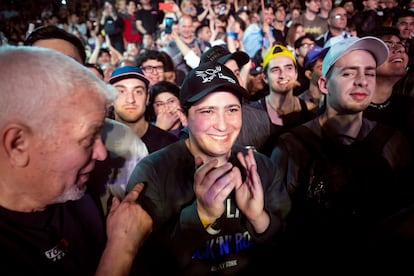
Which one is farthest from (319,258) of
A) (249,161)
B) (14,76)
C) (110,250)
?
(14,76)

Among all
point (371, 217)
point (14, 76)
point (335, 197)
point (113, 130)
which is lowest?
point (371, 217)

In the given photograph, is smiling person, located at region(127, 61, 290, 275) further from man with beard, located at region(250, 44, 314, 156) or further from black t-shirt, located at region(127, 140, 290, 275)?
man with beard, located at region(250, 44, 314, 156)

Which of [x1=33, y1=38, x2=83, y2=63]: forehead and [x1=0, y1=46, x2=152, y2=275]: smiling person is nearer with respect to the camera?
[x1=0, y1=46, x2=152, y2=275]: smiling person

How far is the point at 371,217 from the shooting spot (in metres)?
2.55

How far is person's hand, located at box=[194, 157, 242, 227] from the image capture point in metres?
1.79

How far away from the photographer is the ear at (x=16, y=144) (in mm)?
1286

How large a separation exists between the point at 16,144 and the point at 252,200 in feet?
3.99

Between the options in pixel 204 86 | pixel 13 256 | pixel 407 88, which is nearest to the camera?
pixel 13 256

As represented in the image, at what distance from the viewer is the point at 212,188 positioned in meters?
1.80

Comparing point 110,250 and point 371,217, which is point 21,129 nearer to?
point 110,250

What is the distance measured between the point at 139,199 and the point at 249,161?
683 mm

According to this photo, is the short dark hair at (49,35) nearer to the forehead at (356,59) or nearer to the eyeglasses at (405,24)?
the forehead at (356,59)

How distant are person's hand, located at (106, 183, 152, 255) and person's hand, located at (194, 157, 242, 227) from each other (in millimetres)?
307

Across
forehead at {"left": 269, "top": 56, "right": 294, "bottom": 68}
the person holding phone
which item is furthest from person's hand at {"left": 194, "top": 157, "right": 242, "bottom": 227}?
the person holding phone
